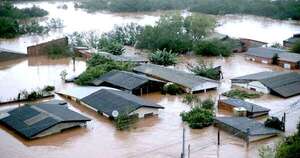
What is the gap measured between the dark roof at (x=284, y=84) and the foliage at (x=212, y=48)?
23.5ft

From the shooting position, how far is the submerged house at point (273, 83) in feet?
65.6

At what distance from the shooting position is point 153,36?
2827cm

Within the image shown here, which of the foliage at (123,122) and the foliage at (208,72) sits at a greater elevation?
the foliage at (208,72)

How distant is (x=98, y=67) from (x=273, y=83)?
7.75 m

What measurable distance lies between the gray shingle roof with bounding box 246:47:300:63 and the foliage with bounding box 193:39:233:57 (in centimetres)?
131

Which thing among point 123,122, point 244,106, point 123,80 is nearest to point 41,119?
point 123,122

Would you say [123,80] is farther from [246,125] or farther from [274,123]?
[274,123]

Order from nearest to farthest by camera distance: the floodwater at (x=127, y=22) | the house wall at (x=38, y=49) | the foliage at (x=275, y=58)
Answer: the foliage at (x=275, y=58), the house wall at (x=38, y=49), the floodwater at (x=127, y=22)

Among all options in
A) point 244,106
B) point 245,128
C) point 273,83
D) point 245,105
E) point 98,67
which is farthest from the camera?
point 98,67

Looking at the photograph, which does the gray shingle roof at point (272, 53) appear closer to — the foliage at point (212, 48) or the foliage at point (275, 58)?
the foliage at point (275, 58)

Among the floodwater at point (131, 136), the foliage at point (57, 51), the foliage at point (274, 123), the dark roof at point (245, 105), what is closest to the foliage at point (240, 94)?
the floodwater at point (131, 136)

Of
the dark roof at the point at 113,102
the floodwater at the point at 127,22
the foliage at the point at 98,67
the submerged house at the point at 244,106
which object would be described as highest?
the floodwater at the point at 127,22

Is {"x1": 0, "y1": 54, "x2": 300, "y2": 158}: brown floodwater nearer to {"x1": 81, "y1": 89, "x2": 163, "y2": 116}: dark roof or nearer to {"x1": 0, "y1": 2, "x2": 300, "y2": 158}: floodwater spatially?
{"x1": 0, "y1": 2, "x2": 300, "y2": 158}: floodwater

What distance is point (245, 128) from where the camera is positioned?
49.0 ft
